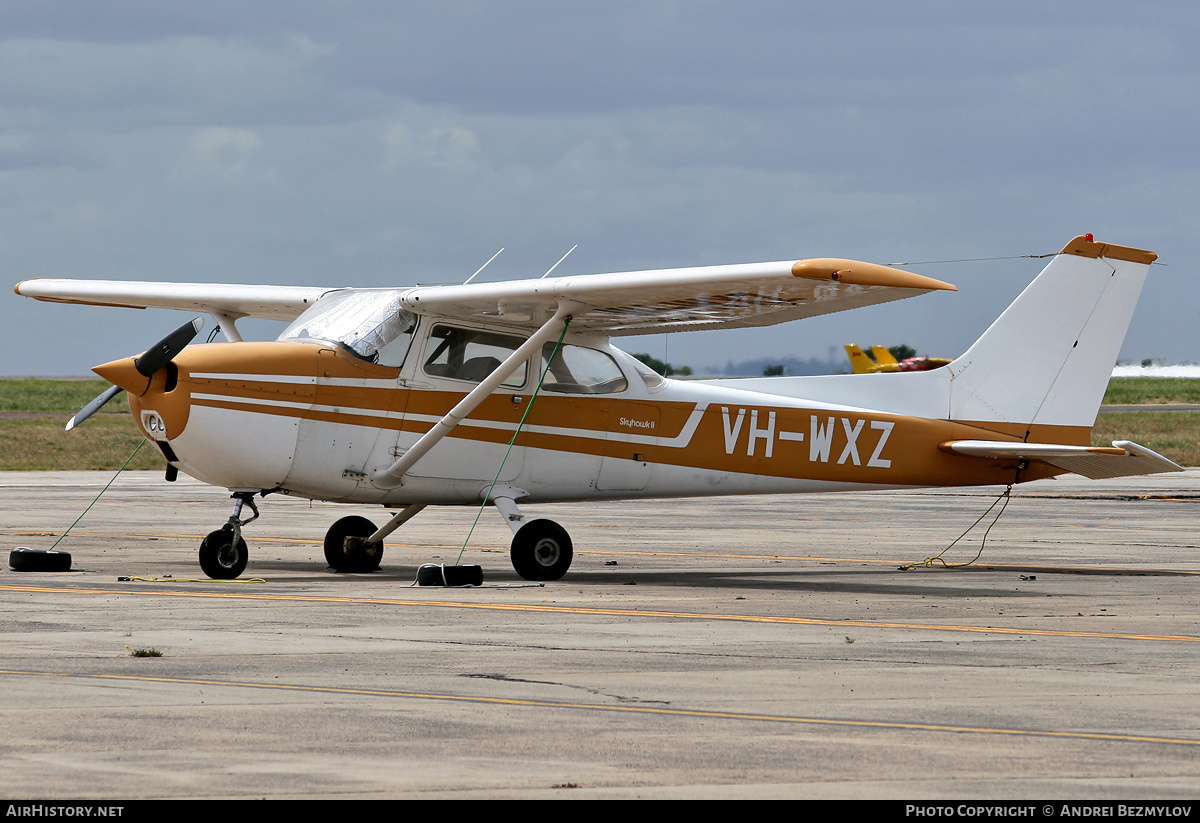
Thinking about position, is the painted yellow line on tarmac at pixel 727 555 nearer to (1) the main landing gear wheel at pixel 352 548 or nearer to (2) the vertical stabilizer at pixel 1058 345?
(2) the vertical stabilizer at pixel 1058 345

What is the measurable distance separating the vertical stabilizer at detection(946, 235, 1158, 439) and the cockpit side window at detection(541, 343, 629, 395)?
3.79 meters

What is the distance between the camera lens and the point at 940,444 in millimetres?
15992

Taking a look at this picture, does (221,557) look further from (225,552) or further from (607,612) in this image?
(607,612)

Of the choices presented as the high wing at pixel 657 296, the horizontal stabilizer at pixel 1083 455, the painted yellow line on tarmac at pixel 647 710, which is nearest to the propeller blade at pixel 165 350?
the high wing at pixel 657 296

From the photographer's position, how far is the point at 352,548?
1490cm

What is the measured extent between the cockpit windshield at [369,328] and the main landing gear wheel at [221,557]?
1946 mm

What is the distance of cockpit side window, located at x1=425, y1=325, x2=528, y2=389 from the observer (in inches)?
565

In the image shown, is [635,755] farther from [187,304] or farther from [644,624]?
[187,304]

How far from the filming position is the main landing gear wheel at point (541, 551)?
13.8 m

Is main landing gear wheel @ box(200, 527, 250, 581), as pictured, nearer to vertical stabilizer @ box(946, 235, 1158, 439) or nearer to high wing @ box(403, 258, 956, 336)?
high wing @ box(403, 258, 956, 336)

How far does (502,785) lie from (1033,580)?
33.1ft

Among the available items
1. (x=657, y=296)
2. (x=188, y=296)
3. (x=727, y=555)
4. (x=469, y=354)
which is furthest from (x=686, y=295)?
(x=188, y=296)

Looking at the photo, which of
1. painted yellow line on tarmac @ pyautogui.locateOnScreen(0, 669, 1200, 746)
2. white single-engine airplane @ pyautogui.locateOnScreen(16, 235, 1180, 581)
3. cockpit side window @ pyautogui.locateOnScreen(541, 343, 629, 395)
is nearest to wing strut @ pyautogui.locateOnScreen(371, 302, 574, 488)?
white single-engine airplane @ pyautogui.locateOnScreen(16, 235, 1180, 581)
